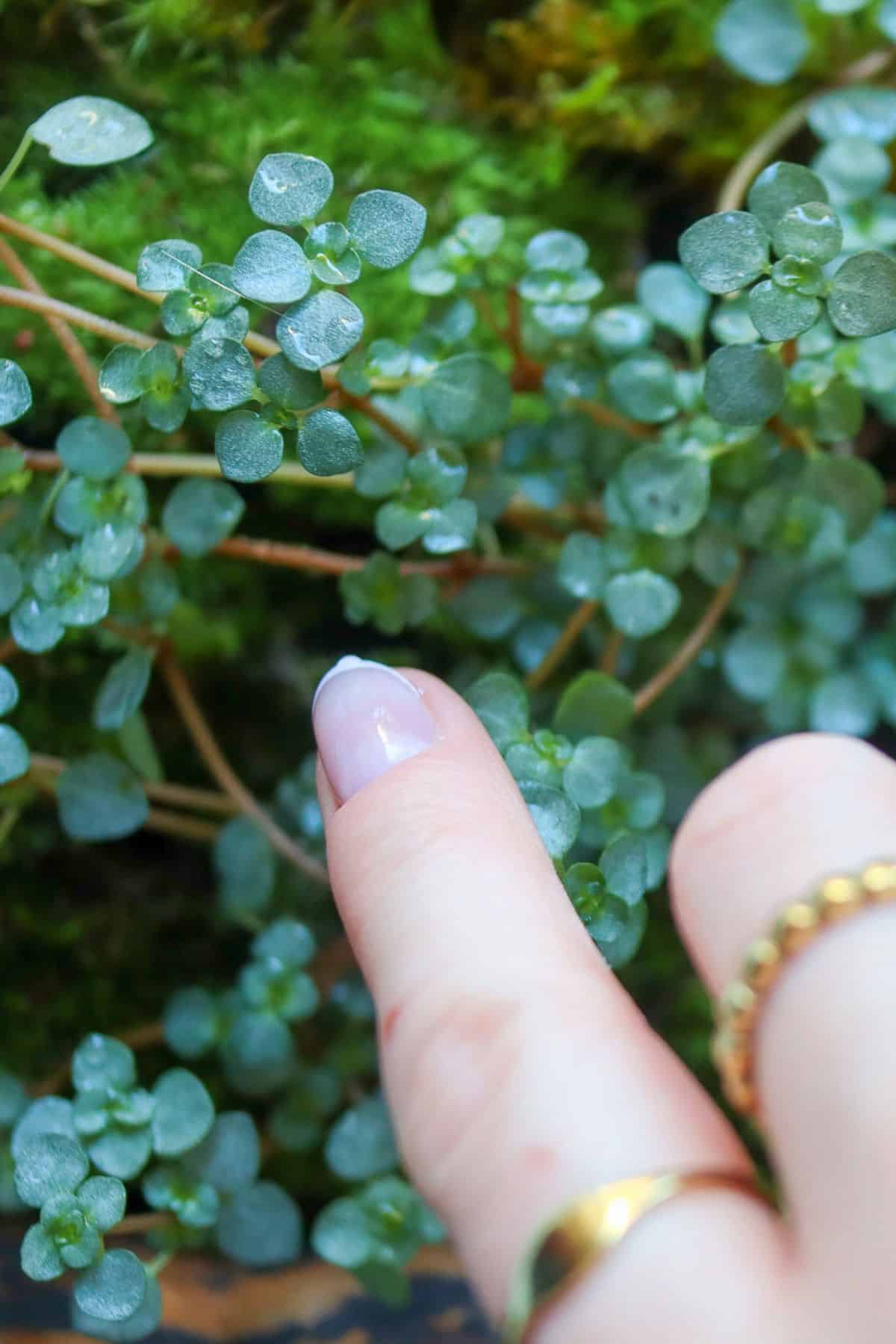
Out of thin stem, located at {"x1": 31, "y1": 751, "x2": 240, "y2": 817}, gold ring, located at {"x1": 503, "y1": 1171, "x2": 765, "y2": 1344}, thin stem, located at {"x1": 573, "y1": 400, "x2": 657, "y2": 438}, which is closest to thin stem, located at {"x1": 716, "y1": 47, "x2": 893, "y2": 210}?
thin stem, located at {"x1": 573, "y1": 400, "x2": 657, "y2": 438}

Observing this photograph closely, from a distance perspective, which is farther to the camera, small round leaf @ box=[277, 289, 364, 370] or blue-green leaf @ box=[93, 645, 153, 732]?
blue-green leaf @ box=[93, 645, 153, 732]

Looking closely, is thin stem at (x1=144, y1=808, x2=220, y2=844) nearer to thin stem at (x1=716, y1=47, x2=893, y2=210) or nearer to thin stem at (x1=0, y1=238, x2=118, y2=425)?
thin stem at (x1=0, y1=238, x2=118, y2=425)

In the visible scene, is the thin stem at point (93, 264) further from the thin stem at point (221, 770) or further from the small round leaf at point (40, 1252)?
the small round leaf at point (40, 1252)

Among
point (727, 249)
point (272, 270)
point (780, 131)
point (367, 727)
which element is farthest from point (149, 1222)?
point (780, 131)

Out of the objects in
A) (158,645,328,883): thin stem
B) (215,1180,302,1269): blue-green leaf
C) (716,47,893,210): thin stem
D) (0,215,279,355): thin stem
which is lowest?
(215,1180,302,1269): blue-green leaf

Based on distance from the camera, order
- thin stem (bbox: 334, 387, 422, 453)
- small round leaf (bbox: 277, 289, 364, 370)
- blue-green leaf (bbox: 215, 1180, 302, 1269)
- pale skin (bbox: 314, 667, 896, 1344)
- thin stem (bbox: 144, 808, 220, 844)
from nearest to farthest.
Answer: pale skin (bbox: 314, 667, 896, 1344) → small round leaf (bbox: 277, 289, 364, 370) → thin stem (bbox: 334, 387, 422, 453) → blue-green leaf (bbox: 215, 1180, 302, 1269) → thin stem (bbox: 144, 808, 220, 844)

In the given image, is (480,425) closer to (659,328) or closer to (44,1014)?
(659,328)

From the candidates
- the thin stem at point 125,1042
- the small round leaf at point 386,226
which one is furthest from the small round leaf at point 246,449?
the thin stem at point 125,1042

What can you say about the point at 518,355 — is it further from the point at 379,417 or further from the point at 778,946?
the point at 778,946
